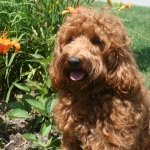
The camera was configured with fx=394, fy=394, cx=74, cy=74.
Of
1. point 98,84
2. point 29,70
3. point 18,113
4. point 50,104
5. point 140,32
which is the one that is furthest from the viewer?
point 140,32

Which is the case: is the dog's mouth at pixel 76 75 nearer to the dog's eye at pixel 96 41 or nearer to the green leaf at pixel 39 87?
the dog's eye at pixel 96 41

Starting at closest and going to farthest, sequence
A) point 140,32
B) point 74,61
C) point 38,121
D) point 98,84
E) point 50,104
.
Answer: point 74,61 → point 98,84 → point 50,104 → point 38,121 → point 140,32

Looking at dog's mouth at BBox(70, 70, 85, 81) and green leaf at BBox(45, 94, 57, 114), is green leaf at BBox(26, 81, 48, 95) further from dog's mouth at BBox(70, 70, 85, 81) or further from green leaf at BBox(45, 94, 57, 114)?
dog's mouth at BBox(70, 70, 85, 81)

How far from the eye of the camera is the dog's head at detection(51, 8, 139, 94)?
3.16m

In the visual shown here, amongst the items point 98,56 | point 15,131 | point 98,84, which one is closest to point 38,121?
point 15,131

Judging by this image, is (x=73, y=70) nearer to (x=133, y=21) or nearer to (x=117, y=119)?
(x=117, y=119)

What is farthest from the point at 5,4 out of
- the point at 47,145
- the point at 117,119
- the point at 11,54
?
the point at 117,119

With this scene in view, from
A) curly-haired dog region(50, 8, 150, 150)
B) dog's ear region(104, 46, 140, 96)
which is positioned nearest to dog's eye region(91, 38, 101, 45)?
curly-haired dog region(50, 8, 150, 150)

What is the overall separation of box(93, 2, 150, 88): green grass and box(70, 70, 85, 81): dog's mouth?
1835mm

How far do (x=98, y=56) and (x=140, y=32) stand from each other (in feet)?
19.1

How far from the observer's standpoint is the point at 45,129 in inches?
155

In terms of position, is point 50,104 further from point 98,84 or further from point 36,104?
point 98,84

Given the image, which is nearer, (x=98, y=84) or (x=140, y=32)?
(x=98, y=84)

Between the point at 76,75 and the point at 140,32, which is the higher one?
the point at 76,75
